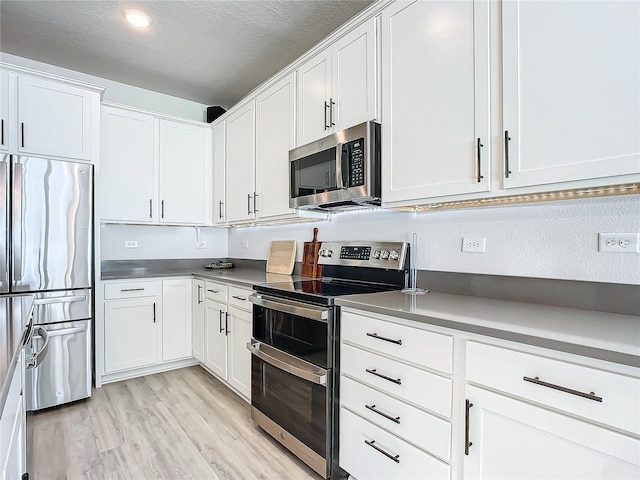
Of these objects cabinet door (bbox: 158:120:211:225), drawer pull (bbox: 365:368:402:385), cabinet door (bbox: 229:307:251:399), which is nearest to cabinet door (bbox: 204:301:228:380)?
cabinet door (bbox: 229:307:251:399)

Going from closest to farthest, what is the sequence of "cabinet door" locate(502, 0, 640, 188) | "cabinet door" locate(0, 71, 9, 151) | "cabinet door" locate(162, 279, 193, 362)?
"cabinet door" locate(502, 0, 640, 188), "cabinet door" locate(0, 71, 9, 151), "cabinet door" locate(162, 279, 193, 362)

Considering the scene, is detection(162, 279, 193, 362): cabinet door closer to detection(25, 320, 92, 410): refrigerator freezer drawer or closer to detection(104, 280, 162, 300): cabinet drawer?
detection(104, 280, 162, 300): cabinet drawer

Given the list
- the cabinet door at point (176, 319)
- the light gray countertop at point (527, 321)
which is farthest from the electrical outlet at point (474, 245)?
the cabinet door at point (176, 319)

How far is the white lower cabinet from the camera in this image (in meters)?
2.50

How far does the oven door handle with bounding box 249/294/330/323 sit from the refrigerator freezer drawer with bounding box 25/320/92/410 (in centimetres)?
145

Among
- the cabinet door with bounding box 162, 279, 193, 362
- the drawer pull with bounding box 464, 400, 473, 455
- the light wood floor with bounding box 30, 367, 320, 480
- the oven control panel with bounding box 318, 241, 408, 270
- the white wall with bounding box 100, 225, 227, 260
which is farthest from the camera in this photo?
the white wall with bounding box 100, 225, 227, 260

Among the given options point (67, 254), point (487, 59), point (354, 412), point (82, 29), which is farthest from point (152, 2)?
point (354, 412)

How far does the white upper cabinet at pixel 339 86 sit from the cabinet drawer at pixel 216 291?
4.17 feet

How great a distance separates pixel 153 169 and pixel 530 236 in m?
3.14

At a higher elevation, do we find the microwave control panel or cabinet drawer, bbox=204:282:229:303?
the microwave control panel

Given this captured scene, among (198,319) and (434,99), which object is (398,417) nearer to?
(434,99)

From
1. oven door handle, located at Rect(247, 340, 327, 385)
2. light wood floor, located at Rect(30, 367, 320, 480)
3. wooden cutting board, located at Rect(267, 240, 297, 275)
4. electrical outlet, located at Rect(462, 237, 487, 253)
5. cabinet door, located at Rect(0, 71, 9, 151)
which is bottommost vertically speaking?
light wood floor, located at Rect(30, 367, 320, 480)

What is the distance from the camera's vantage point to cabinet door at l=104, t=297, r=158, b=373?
2.96 metres

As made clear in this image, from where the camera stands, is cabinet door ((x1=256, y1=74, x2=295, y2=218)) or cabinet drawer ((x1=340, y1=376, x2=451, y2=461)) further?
cabinet door ((x1=256, y1=74, x2=295, y2=218))
